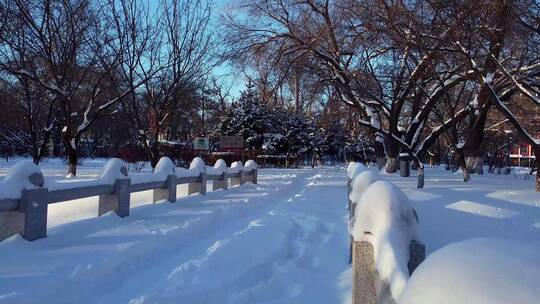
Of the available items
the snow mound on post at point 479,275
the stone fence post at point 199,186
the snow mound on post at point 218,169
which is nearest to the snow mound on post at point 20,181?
the snow mound on post at point 479,275

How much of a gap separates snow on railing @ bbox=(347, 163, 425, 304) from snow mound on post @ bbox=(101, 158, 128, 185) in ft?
19.8

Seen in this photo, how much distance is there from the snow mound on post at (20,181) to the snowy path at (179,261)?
0.61 metres

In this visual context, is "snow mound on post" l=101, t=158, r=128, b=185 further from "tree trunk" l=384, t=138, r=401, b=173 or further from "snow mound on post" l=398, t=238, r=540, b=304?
"tree trunk" l=384, t=138, r=401, b=173

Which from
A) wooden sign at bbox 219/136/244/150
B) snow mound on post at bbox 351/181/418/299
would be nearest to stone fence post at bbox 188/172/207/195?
snow mound on post at bbox 351/181/418/299

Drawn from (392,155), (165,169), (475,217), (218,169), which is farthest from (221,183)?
(392,155)

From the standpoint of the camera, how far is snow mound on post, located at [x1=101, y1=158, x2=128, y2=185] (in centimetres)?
963

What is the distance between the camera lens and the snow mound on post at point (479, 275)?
1.90m

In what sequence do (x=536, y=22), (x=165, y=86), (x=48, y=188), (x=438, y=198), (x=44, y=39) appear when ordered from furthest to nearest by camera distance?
(x=165, y=86), (x=44, y=39), (x=536, y=22), (x=438, y=198), (x=48, y=188)

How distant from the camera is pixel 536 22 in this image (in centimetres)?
Result: 1376

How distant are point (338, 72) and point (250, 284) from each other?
17.8 metres

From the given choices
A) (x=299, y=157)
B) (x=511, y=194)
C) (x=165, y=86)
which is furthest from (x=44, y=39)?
(x=299, y=157)

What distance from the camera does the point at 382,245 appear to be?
13.1 feet

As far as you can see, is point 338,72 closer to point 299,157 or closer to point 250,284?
point 250,284

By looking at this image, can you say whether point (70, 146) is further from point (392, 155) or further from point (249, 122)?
point (249, 122)
